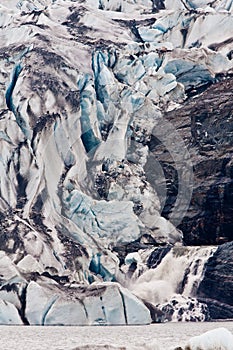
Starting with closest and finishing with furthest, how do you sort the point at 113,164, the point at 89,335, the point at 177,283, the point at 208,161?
the point at 89,335 < the point at 177,283 < the point at 113,164 < the point at 208,161

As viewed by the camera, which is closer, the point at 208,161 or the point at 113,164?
the point at 113,164

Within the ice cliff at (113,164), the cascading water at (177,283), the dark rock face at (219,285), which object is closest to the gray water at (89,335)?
the ice cliff at (113,164)

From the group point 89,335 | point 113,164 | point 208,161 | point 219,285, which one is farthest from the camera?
point 208,161

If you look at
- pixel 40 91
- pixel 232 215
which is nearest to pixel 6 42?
pixel 40 91

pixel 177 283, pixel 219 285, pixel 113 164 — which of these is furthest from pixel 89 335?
pixel 113 164

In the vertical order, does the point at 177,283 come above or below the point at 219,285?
above

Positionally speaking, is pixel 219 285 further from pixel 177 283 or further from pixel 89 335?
pixel 89 335
